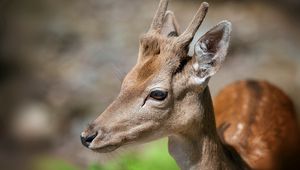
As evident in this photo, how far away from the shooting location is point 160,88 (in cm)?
356

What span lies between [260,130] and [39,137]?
11.4ft

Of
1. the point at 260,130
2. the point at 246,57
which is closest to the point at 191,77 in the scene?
the point at 260,130

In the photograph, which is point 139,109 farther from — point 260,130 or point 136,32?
point 136,32

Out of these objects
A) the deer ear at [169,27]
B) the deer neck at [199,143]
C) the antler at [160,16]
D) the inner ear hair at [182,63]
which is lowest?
the deer neck at [199,143]

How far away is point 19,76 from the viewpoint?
8.52 meters

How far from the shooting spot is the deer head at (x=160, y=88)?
11.6 feet

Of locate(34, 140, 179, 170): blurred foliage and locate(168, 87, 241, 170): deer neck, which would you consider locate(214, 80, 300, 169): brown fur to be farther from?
locate(168, 87, 241, 170): deer neck

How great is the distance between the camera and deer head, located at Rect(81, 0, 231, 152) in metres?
3.55

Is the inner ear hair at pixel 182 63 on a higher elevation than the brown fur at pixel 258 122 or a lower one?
higher

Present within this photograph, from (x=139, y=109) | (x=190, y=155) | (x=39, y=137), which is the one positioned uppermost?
(x=139, y=109)

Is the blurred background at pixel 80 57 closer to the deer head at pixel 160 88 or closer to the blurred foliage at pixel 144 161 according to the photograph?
the blurred foliage at pixel 144 161

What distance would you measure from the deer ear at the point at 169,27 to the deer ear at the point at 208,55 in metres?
0.35

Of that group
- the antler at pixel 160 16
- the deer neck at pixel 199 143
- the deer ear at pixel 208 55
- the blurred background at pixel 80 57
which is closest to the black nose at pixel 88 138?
the deer neck at pixel 199 143

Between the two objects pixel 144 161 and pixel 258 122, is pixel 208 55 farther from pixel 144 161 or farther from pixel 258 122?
pixel 144 161
